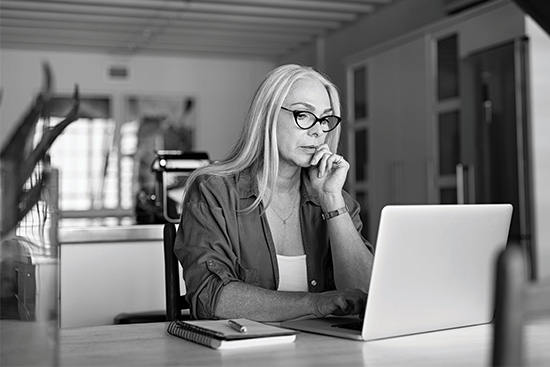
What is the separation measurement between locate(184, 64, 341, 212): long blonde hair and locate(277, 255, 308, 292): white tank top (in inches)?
6.7

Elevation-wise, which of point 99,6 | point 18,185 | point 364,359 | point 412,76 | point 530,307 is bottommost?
point 364,359

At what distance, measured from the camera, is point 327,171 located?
212 cm

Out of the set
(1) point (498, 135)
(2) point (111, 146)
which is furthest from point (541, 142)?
(2) point (111, 146)

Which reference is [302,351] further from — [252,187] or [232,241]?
[252,187]

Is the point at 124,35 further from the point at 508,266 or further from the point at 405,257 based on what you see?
the point at 508,266

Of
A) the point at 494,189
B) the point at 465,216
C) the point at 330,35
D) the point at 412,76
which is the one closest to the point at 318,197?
the point at 465,216

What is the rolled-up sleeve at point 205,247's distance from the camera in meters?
1.85

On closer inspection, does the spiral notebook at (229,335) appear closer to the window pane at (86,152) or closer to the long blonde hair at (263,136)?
the long blonde hair at (263,136)

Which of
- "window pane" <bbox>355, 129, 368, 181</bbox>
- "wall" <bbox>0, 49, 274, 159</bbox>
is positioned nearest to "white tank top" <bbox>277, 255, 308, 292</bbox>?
"window pane" <bbox>355, 129, 368, 181</bbox>

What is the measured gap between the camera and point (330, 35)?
28.1 ft

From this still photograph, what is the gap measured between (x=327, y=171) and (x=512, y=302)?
1.39 metres

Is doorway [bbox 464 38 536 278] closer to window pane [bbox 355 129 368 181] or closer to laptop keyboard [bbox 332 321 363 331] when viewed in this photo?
window pane [bbox 355 129 368 181]

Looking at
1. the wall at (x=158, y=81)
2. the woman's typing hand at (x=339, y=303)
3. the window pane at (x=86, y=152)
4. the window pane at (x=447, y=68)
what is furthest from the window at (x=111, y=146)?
the woman's typing hand at (x=339, y=303)

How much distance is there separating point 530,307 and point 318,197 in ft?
4.62
